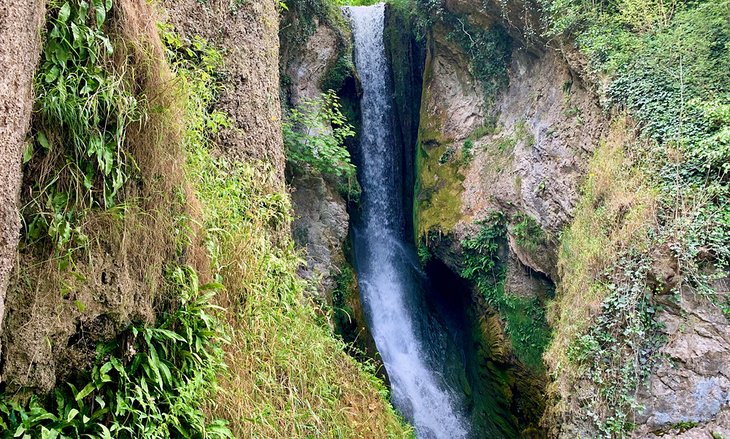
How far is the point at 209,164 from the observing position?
393cm

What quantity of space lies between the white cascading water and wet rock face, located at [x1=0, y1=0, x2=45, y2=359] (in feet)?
25.2

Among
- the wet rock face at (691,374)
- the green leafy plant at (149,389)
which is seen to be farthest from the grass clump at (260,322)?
the wet rock face at (691,374)

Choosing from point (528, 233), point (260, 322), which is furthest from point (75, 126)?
point (528, 233)

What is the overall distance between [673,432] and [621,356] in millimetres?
867

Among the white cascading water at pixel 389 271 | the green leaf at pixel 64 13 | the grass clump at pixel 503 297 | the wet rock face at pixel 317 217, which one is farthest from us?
the white cascading water at pixel 389 271

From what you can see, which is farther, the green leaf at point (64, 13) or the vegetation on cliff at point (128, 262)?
the green leaf at point (64, 13)

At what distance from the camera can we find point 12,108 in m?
1.98

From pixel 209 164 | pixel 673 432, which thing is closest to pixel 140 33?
pixel 209 164

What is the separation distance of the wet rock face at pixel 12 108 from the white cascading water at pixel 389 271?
768cm

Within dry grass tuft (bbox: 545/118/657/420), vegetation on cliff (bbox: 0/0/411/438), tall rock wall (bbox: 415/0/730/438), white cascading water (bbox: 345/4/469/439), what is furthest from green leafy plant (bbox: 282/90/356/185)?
vegetation on cliff (bbox: 0/0/411/438)

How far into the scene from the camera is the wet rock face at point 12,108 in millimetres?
1910

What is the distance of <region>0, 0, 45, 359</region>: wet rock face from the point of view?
1.91 meters

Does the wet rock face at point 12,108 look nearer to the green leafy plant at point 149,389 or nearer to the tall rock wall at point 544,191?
the green leafy plant at point 149,389

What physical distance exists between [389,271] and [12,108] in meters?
9.50
